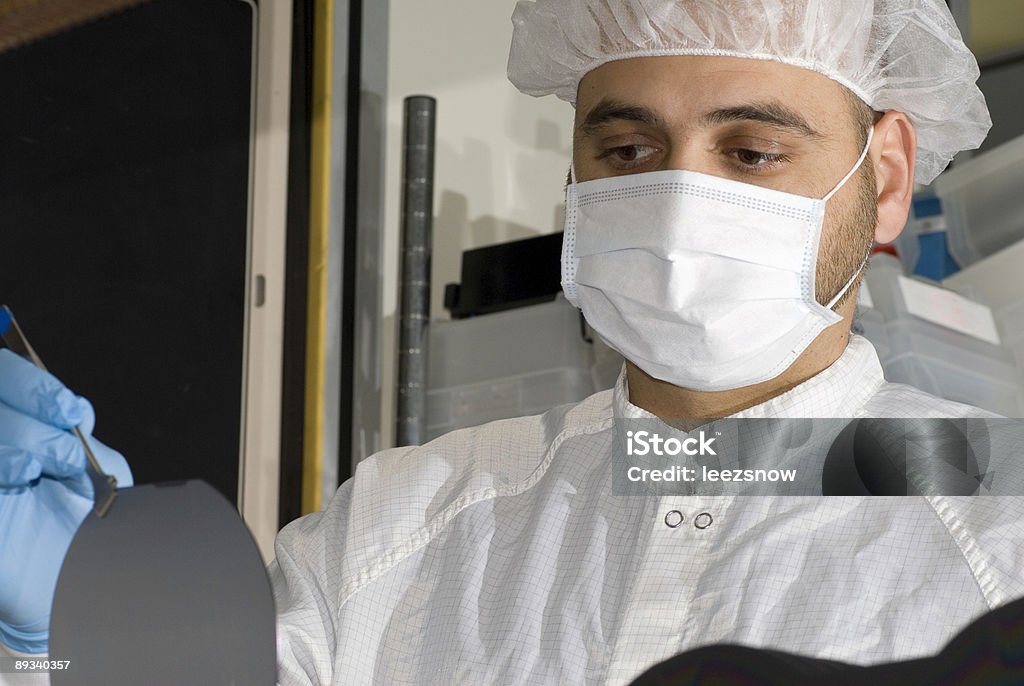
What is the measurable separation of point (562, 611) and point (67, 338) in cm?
81

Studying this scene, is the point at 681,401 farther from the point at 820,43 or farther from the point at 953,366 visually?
the point at 953,366

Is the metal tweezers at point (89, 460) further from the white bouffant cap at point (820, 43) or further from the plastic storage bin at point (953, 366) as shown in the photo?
the plastic storage bin at point (953, 366)

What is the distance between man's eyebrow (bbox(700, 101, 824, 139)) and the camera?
0.92m

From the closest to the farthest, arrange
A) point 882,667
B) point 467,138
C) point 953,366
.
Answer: point 882,667 < point 953,366 < point 467,138

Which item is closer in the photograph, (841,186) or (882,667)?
(882,667)

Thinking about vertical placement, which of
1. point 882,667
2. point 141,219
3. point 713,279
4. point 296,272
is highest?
point 882,667

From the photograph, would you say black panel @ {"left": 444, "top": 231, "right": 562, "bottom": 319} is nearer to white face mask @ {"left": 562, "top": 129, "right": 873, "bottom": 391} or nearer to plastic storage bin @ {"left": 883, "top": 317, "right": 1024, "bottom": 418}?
plastic storage bin @ {"left": 883, "top": 317, "right": 1024, "bottom": 418}

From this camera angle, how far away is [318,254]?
1597 millimetres

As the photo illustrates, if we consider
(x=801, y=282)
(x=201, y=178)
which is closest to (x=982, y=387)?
(x=801, y=282)

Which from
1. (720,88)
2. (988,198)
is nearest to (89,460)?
(720,88)

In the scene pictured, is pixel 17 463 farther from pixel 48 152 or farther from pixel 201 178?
pixel 201 178

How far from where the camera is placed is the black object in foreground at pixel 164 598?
0.73 m

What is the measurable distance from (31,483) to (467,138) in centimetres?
101

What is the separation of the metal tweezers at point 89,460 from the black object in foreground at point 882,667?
66cm
